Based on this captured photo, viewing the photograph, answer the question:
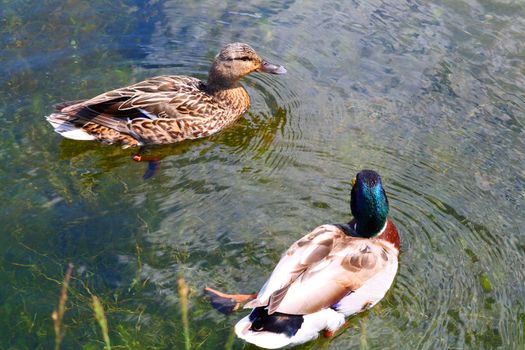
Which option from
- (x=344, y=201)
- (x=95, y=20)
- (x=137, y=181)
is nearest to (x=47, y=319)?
(x=137, y=181)

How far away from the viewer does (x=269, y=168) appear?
6.65 m

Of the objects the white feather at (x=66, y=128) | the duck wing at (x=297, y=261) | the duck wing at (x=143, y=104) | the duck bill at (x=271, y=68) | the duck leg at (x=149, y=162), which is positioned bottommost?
the duck leg at (x=149, y=162)

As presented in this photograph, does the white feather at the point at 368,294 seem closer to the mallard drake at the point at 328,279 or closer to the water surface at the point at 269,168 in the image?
the mallard drake at the point at 328,279

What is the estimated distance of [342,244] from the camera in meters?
5.22

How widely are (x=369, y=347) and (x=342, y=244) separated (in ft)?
2.52

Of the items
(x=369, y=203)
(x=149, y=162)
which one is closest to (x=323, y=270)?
(x=369, y=203)

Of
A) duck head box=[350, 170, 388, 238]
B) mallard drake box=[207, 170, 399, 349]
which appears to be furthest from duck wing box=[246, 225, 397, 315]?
duck head box=[350, 170, 388, 238]

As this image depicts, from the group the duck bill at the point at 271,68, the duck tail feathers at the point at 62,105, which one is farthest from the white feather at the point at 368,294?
the duck tail feathers at the point at 62,105

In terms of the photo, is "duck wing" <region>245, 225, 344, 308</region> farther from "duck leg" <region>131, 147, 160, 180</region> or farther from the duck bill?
the duck bill

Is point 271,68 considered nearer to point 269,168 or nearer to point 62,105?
point 269,168

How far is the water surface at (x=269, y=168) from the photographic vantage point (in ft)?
17.0

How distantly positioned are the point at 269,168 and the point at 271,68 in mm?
1433

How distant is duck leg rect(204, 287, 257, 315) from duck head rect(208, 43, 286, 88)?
300cm

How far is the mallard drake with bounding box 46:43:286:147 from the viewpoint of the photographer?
696 cm
